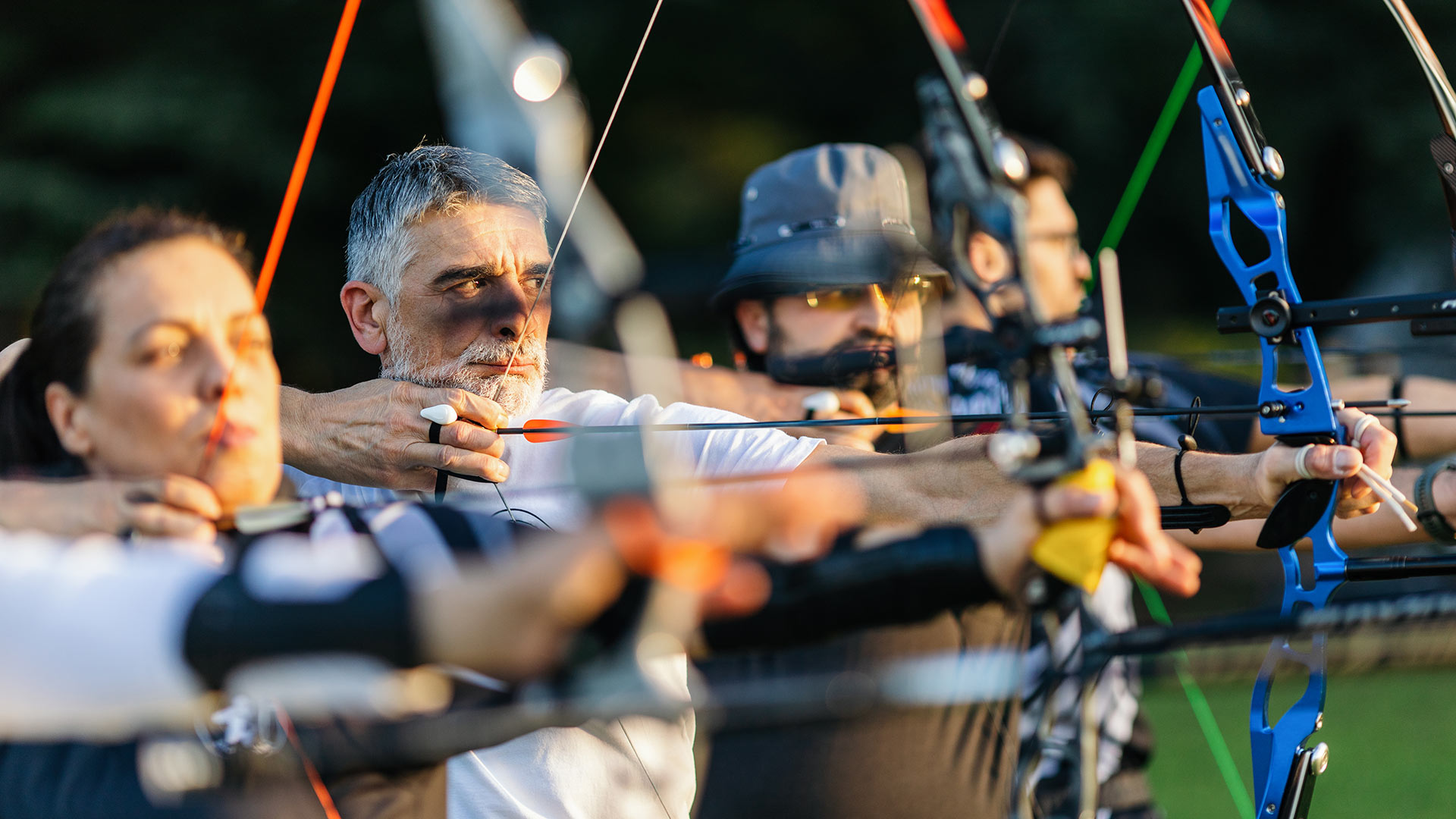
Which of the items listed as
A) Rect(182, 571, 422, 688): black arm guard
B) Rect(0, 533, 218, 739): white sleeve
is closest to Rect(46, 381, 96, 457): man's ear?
Rect(0, 533, 218, 739): white sleeve

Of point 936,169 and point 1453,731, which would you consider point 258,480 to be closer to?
point 936,169

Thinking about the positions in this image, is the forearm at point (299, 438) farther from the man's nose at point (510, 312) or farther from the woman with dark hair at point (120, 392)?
the woman with dark hair at point (120, 392)

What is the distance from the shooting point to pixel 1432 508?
1.67m

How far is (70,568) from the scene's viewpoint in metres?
0.93

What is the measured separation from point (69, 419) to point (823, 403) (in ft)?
3.57

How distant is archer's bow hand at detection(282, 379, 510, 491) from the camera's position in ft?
4.64

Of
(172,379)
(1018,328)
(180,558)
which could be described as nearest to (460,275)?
(172,379)

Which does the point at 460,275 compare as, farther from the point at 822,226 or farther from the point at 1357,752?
the point at 1357,752

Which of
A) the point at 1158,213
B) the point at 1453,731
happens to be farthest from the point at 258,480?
the point at 1158,213

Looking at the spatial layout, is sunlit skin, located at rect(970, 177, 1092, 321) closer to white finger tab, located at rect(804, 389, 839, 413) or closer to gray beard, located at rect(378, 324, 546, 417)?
white finger tab, located at rect(804, 389, 839, 413)

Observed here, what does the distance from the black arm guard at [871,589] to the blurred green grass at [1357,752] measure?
2535mm

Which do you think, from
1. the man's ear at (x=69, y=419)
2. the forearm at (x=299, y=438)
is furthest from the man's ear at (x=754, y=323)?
the man's ear at (x=69, y=419)

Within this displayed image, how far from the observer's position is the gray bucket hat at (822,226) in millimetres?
1717

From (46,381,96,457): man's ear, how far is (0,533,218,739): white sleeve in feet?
0.44
